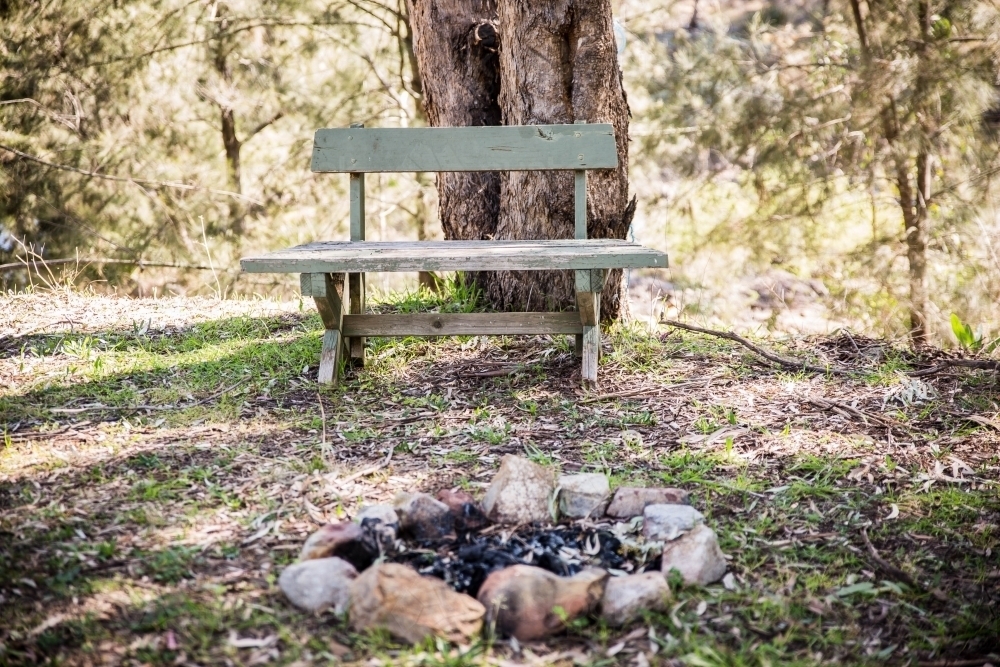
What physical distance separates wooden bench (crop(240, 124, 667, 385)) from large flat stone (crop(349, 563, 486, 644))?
4.88ft

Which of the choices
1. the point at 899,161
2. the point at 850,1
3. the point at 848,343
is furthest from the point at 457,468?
Answer: the point at 850,1

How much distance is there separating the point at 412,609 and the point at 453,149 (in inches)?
101

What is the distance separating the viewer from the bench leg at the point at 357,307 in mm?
4043

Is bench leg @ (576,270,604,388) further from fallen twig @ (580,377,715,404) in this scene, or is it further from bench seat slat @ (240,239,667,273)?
bench seat slat @ (240,239,667,273)

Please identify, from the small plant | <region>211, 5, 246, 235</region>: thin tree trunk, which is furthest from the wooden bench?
<region>211, 5, 246, 235</region>: thin tree trunk

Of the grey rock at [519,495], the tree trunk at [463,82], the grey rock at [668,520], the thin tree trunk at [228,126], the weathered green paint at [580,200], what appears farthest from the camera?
the thin tree trunk at [228,126]

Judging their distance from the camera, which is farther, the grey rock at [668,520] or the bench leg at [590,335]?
the bench leg at [590,335]

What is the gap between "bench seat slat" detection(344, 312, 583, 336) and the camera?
3842mm

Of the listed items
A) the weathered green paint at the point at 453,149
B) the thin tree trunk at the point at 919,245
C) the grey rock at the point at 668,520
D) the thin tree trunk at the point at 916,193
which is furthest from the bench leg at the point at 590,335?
the thin tree trunk at the point at 916,193

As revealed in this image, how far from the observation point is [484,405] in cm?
361

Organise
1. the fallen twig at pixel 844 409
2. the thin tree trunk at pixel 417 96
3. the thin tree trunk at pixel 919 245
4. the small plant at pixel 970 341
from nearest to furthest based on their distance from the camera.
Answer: the fallen twig at pixel 844 409 → the small plant at pixel 970 341 → the thin tree trunk at pixel 919 245 → the thin tree trunk at pixel 417 96

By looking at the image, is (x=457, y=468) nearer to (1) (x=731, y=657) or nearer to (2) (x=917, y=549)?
(1) (x=731, y=657)

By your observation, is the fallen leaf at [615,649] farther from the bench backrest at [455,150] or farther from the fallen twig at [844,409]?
the bench backrest at [455,150]

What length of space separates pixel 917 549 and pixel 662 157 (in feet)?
25.3
